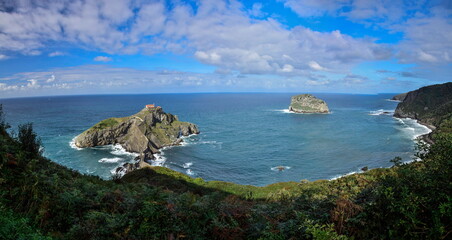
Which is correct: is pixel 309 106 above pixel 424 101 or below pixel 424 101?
below

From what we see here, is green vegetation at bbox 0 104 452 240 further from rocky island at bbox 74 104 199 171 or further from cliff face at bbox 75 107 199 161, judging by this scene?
cliff face at bbox 75 107 199 161

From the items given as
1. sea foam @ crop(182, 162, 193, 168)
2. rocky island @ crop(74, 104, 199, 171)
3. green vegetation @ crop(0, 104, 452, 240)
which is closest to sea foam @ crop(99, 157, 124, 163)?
rocky island @ crop(74, 104, 199, 171)

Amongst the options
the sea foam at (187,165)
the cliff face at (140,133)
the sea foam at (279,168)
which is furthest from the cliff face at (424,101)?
the cliff face at (140,133)

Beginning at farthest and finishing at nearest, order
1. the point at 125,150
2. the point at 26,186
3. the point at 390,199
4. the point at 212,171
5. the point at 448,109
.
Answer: the point at 448,109 < the point at 125,150 < the point at 212,171 < the point at 26,186 < the point at 390,199

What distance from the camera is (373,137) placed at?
95.9 meters

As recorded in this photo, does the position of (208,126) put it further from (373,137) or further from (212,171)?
(373,137)

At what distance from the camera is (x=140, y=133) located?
267 ft

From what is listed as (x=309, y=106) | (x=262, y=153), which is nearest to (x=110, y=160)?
(x=262, y=153)

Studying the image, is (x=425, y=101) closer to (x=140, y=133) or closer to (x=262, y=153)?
(x=262, y=153)

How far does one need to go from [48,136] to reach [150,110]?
40.8m

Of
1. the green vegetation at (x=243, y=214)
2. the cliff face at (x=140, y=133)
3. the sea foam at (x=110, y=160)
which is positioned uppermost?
the green vegetation at (x=243, y=214)

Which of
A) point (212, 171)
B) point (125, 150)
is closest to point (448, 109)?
point (212, 171)

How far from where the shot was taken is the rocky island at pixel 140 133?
78.7 meters

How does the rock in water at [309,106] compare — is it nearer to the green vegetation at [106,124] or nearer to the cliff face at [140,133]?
the cliff face at [140,133]
